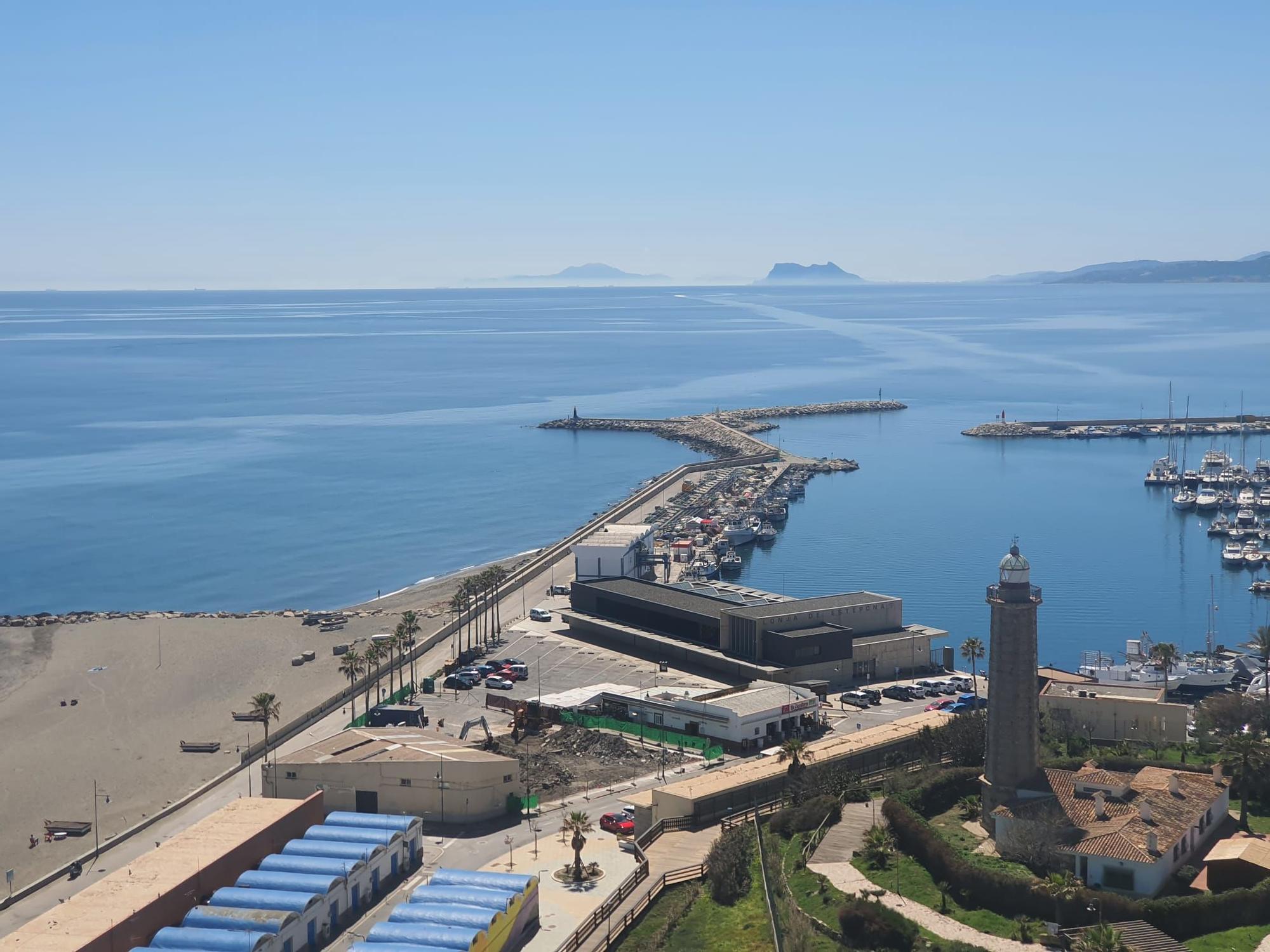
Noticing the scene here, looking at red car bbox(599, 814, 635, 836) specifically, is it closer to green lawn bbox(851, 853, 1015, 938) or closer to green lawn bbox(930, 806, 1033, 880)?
green lawn bbox(851, 853, 1015, 938)

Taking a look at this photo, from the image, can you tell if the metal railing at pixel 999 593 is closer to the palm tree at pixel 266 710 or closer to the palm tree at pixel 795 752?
the palm tree at pixel 795 752

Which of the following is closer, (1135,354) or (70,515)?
(70,515)

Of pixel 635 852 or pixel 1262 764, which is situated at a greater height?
pixel 1262 764

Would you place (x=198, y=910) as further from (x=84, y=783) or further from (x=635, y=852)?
(x=84, y=783)

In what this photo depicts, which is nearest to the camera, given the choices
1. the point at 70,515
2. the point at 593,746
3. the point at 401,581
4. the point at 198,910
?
the point at 198,910

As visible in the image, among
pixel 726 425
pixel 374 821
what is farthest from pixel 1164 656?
pixel 726 425

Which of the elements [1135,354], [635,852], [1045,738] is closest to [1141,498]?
[1045,738]

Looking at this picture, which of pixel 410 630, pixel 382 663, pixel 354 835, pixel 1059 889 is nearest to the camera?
pixel 1059 889

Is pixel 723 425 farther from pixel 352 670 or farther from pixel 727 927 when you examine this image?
pixel 727 927
